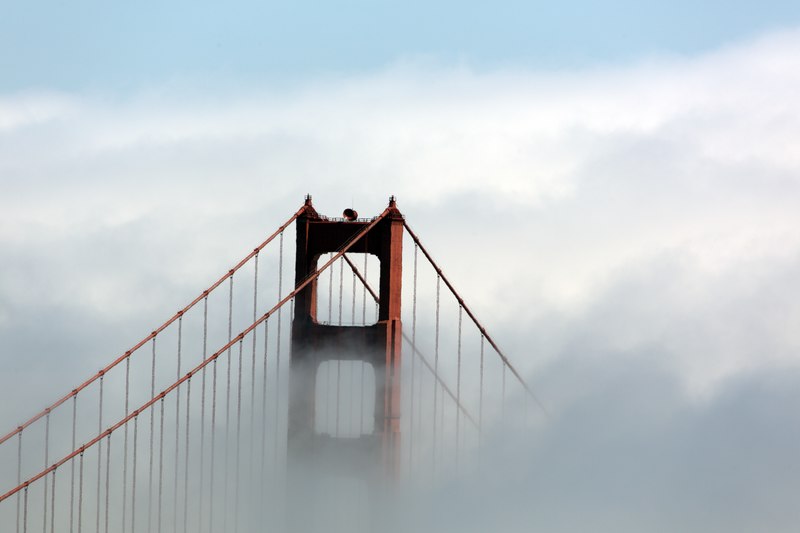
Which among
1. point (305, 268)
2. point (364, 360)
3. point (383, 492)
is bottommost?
point (383, 492)

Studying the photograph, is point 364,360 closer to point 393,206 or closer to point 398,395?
point 398,395

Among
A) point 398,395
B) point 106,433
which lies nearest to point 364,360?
point 398,395

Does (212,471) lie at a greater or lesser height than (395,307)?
lesser

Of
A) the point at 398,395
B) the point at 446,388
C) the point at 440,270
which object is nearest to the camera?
the point at 398,395

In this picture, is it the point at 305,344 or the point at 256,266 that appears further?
the point at 256,266

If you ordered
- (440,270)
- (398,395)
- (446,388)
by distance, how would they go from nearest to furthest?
(398,395) < (440,270) < (446,388)

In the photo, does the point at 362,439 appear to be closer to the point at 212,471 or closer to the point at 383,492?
the point at 383,492
